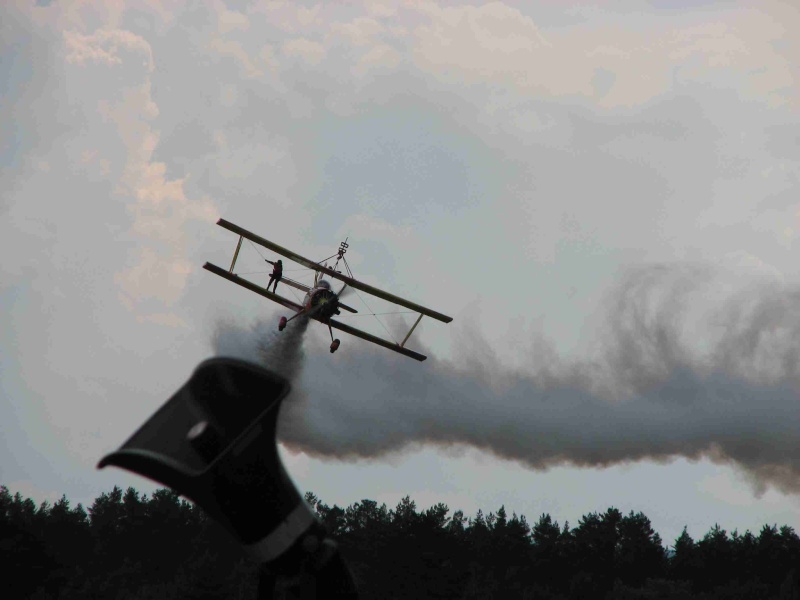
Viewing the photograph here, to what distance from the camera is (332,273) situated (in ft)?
172

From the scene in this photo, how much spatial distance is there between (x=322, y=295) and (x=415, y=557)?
41.8 meters

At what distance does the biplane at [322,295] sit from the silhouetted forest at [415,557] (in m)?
33.5

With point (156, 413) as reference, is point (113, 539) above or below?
above

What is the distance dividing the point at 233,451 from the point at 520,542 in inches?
4481

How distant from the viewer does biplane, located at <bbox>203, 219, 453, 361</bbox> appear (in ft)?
164

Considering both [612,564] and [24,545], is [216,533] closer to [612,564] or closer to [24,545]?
[24,545]

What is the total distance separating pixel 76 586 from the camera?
107 meters

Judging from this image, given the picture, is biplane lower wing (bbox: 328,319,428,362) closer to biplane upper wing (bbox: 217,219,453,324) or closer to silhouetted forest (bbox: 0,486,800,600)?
biplane upper wing (bbox: 217,219,453,324)

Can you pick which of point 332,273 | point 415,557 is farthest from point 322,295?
point 415,557

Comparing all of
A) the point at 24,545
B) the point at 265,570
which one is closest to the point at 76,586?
the point at 24,545

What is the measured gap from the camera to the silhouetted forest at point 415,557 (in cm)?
8650

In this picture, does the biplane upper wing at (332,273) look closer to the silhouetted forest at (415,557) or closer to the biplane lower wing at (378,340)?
the biplane lower wing at (378,340)

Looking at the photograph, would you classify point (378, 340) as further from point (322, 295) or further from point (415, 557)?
point (415, 557)

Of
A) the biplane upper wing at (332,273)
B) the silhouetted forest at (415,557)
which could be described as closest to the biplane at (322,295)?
the biplane upper wing at (332,273)
